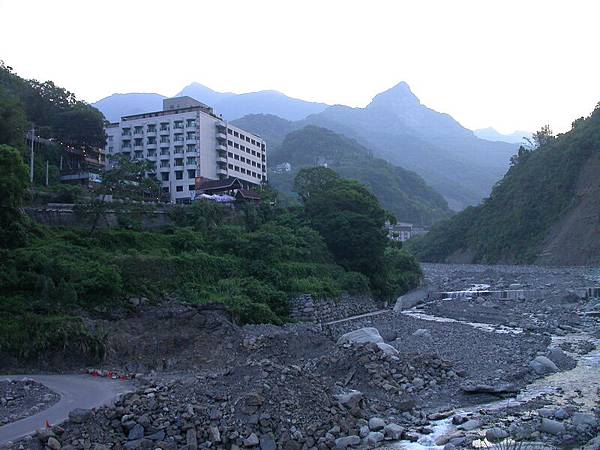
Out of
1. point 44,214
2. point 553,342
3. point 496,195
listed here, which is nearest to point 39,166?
point 44,214

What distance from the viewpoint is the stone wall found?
33.4m

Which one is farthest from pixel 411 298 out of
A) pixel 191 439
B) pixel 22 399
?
pixel 191 439

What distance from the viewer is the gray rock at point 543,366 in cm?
2186

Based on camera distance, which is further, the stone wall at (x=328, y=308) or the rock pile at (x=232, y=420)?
the stone wall at (x=328, y=308)

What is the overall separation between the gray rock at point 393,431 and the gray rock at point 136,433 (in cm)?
622

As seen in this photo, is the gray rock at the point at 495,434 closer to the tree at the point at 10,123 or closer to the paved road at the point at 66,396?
the paved road at the point at 66,396

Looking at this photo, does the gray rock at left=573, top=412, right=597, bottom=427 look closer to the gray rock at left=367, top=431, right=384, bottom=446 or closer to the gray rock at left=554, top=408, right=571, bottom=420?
the gray rock at left=554, top=408, right=571, bottom=420

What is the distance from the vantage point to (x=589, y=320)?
3606cm

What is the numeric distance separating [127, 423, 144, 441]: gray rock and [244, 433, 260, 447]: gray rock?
256 centimetres

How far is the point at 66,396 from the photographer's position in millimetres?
17656

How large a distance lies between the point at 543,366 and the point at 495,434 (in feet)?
29.7

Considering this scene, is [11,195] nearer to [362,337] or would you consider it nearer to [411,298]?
[362,337]

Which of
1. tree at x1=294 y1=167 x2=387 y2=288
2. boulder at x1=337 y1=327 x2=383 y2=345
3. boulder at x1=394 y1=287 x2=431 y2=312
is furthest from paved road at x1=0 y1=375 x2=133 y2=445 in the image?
boulder at x1=394 y1=287 x2=431 y2=312

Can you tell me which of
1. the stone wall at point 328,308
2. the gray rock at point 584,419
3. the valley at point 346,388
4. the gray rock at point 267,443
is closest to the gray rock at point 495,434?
the valley at point 346,388
